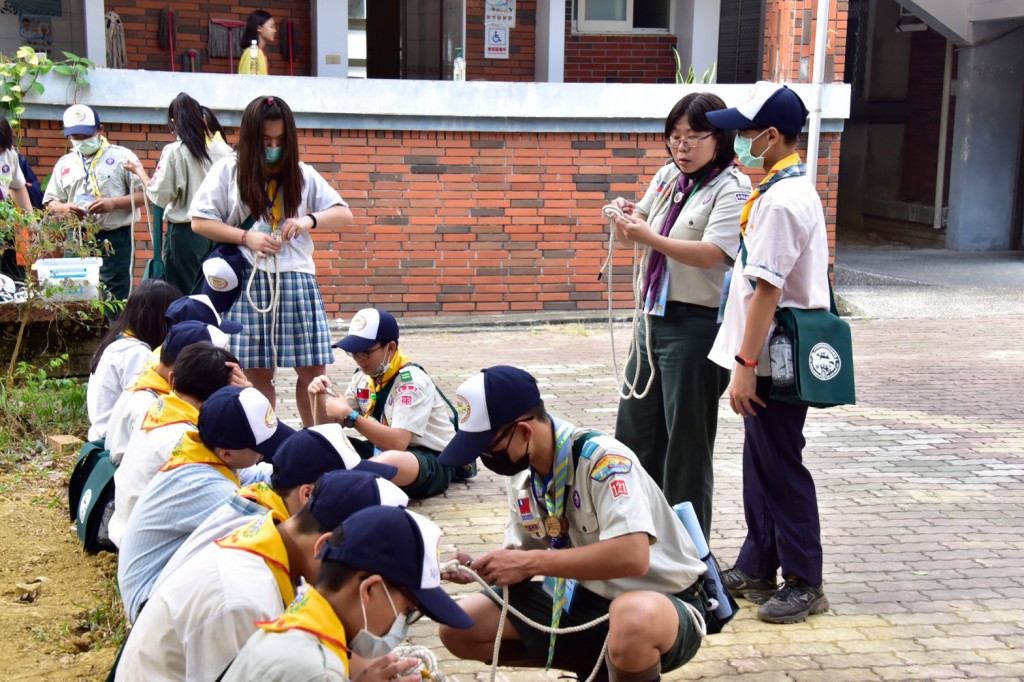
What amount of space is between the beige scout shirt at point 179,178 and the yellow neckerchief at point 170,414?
3.20 m

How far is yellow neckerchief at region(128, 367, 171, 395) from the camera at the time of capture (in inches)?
178

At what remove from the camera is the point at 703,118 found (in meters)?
4.57

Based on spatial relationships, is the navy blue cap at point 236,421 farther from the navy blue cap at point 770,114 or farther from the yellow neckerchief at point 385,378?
the yellow neckerchief at point 385,378

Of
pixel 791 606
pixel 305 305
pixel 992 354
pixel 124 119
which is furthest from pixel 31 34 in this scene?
pixel 791 606

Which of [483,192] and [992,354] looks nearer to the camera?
[992,354]

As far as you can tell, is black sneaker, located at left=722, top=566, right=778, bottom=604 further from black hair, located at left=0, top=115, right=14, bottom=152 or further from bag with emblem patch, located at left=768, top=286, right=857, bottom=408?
black hair, located at left=0, top=115, right=14, bottom=152

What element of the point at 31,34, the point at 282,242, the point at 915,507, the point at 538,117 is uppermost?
the point at 31,34

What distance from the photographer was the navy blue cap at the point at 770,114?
435 centimetres

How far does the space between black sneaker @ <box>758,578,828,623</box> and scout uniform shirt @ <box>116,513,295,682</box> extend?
90.2 inches

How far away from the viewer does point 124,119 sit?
10.4 meters

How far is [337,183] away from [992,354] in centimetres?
595

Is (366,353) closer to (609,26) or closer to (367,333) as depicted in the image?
(367,333)

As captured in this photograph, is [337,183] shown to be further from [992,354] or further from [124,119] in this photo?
[992,354]

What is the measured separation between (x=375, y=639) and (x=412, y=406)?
3227 millimetres
